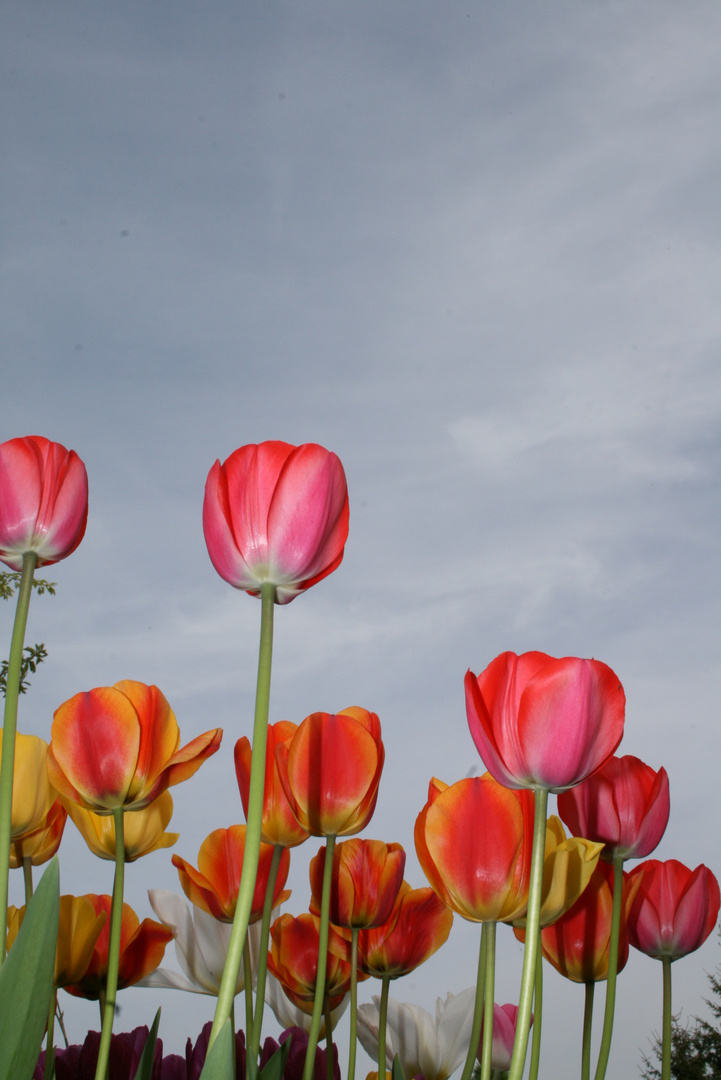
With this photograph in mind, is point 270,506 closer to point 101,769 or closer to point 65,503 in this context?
point 65,503

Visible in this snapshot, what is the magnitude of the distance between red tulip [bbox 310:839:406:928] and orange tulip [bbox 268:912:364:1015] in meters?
0.11

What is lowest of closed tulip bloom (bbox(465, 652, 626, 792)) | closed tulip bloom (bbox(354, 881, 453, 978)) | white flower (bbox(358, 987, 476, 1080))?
white flower (bbox(358, 987, 476, 1080))

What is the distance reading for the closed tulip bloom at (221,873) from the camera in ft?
4.82

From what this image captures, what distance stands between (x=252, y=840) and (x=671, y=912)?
978mm

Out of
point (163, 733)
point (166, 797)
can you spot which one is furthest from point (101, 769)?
point (166, 797)

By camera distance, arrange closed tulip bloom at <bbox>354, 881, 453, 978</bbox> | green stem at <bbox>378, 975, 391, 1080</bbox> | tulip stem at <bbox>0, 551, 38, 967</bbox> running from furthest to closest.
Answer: closed tulip bloom at <bbox>354, 881, 453, 978</bbox> → green stem at <bbox>378, 975, 391, 1080</bbox> → tulip stem at <bbox>0, 551, 38, 967</bbox>

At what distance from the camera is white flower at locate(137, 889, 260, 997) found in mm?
1627

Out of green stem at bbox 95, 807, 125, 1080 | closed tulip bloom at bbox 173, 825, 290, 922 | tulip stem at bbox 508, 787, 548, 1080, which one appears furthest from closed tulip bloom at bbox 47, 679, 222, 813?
tulip stem at bbox 508, 787, 548, 1080

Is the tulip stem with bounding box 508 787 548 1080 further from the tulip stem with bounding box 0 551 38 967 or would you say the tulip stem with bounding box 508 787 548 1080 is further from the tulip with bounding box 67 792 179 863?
the tulip with bounding box 67 792 179 863

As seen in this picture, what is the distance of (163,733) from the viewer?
1.21 meters

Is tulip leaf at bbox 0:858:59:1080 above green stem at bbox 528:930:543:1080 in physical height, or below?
above

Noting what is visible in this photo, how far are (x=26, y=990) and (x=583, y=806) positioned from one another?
2.54ft

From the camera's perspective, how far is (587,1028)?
134 centimetres

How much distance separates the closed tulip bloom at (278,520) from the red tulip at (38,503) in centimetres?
21
